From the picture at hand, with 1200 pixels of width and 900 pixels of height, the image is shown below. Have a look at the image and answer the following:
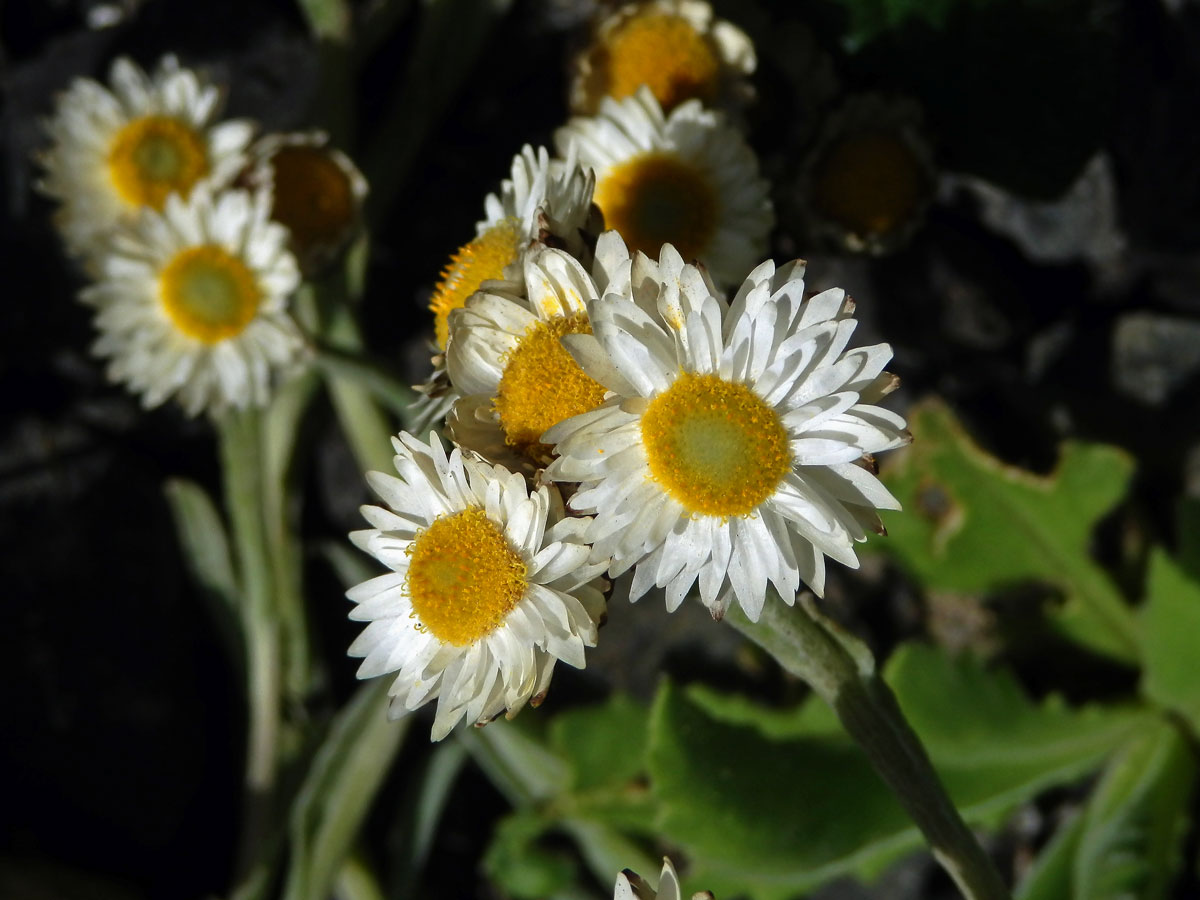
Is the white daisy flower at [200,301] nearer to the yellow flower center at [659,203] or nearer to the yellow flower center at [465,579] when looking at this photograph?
the yellow flower center at [659,203]

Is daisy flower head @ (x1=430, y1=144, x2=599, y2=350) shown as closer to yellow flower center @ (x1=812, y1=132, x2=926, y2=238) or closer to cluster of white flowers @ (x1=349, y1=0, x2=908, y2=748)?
cluster of white flowers @ (x1=349, y1=0, x2=908, y2=748)

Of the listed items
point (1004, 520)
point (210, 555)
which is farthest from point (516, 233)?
point (210, 555)

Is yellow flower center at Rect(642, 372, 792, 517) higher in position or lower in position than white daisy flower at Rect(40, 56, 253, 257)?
lower

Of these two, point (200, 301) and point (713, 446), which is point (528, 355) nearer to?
point (713, 446)

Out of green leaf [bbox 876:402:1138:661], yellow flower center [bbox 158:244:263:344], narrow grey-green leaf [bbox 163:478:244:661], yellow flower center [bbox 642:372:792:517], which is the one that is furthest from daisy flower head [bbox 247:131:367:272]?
green leaf [bbox 876:402:1138:661]

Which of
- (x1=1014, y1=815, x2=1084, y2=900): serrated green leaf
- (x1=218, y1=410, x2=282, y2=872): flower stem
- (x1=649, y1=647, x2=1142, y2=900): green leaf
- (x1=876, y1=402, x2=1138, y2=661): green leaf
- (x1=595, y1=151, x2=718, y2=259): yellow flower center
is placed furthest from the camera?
(x1=218, y1=410, x2=282, y2=872): flower stem

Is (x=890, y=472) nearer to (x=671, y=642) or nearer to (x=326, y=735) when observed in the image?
(x=671, y=642)

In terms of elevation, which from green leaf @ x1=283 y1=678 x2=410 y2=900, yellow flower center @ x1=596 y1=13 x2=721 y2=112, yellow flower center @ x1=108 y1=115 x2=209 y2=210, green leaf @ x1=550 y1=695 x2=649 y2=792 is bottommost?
green leaf @ x1=550 y1=695 x2=649 y2=792

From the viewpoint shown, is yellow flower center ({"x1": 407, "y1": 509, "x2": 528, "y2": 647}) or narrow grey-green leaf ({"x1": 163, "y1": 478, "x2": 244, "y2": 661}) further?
narrow grey-green leaf ({"x1": 163, "y1": 478, "x2": 244, "y2": 661})
